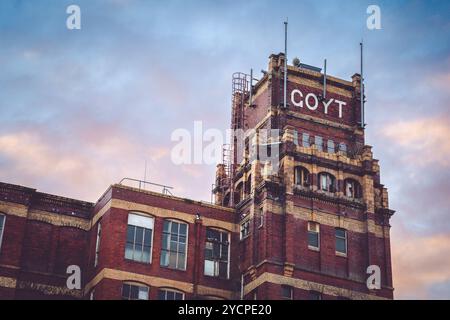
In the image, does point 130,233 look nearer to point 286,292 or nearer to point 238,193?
point 238,193

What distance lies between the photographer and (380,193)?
72.6 meters

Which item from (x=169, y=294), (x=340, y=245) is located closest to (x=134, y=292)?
(x=169, y=294)

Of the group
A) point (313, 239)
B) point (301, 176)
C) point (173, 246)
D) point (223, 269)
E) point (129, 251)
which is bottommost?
point (223, 269)

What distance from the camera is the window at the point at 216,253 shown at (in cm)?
6875

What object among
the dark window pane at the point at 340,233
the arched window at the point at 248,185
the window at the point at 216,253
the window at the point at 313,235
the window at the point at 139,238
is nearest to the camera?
the window at the point at 139,238

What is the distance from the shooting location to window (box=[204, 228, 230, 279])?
6875cm

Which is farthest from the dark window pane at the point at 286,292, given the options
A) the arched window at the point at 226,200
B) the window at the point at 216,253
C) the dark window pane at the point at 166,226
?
the arched window at the point at 226,200

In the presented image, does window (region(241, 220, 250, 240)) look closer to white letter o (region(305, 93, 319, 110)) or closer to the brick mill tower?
the brick mill tower

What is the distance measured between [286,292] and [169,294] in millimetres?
8508

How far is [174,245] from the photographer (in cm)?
6775

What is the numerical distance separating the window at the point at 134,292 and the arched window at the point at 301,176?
14543mm

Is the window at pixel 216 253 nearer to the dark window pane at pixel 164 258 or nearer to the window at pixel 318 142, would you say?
the dark window pane at pixel 164 258
